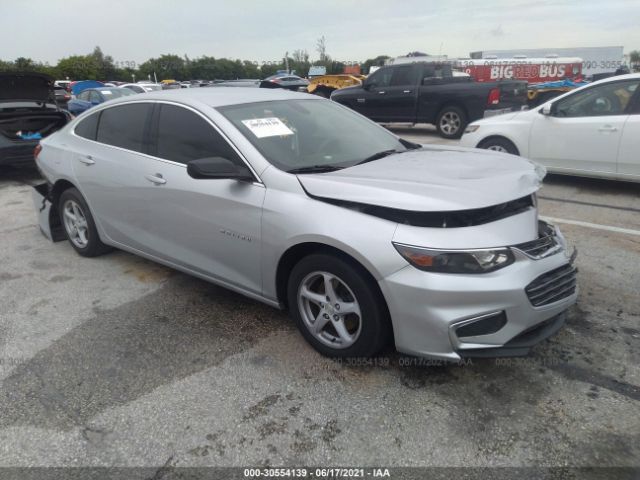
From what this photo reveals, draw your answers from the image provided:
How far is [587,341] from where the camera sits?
3082 millimetres

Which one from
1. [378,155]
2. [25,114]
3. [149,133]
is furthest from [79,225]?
[25,114]

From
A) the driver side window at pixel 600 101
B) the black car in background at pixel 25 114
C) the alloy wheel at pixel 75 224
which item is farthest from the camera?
the black car in background at pixel 25 114

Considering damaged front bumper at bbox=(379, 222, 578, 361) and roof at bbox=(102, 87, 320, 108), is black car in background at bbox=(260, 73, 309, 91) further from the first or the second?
damaged front bumper at bbox=(379, 222, 578, 361)

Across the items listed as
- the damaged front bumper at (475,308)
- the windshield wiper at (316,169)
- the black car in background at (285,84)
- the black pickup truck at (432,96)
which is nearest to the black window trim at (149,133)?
the windshield wiper at (316,169)

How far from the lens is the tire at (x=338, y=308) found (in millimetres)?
2648

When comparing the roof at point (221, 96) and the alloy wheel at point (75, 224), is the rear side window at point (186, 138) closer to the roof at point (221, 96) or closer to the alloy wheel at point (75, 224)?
the roof at point (221, 96)

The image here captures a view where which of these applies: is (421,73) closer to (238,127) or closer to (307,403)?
(238,127)

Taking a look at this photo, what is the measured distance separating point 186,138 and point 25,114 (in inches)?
254

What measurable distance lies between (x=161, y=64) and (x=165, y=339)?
74350mm

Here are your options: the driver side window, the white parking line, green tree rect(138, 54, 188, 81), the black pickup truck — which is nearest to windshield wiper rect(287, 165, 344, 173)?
the white parking line

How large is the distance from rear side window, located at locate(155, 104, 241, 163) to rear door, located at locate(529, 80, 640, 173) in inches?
204

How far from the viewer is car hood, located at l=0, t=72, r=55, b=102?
8.32 m

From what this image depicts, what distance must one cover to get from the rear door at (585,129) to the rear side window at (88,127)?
5548 millimetres

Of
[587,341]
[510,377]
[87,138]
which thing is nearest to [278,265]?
[510,377]
